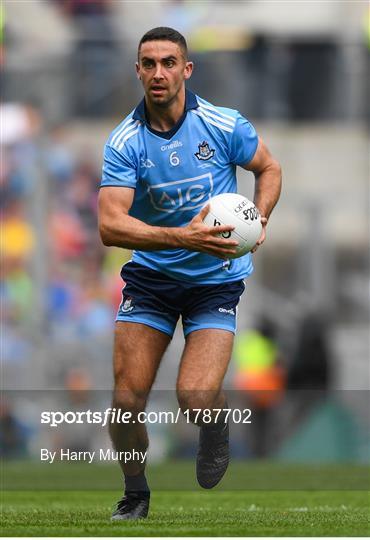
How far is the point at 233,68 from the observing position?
19297 mm

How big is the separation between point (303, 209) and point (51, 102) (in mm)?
3459

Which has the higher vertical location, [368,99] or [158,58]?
[158,58]

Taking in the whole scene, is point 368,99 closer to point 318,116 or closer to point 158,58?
point 318,116

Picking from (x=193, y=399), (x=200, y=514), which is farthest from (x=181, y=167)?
(x=200, y=514)

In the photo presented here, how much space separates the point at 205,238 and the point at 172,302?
0.84 metres

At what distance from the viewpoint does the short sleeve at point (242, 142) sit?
Result: 26.6 feet

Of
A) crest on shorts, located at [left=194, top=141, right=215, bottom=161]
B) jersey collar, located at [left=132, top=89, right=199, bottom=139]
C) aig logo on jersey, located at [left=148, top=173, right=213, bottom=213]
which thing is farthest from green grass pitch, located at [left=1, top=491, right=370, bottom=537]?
jersey collar, located at [left=132, top=89, right=199, bottom=139]

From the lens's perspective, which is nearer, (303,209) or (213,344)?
(213,344)

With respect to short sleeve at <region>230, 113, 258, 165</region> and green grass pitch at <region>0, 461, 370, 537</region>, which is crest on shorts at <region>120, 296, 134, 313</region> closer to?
short sleeve at <region>230, 113, 258, 165</region>

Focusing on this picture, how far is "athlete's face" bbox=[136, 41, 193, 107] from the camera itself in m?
7.83

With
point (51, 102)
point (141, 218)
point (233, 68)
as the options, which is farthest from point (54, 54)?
point (141, 218)

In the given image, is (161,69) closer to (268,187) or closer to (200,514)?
(268,187)

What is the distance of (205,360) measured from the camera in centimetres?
796

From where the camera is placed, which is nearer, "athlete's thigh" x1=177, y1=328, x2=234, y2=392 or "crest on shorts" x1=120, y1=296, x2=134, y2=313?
"athlete's thigh" x1=177, y1=328, x2=234, y2=392
